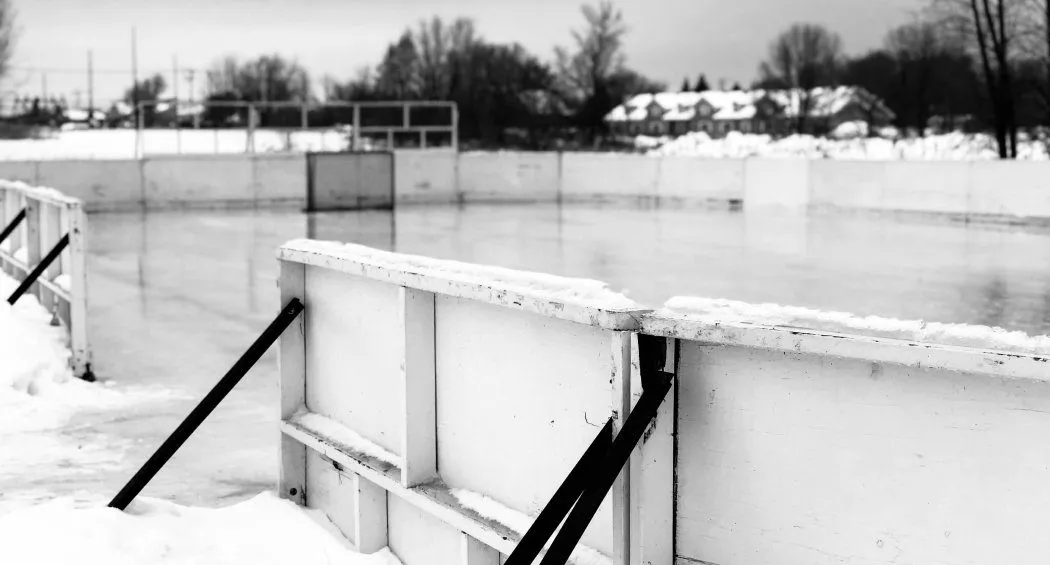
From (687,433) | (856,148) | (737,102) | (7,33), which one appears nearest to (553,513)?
(687,433)

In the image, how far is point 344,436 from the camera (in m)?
5.10

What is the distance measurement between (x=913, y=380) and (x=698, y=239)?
57.8 ft

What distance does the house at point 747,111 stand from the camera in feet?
269

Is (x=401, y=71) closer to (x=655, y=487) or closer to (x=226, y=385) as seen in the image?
(x=226, y=385)

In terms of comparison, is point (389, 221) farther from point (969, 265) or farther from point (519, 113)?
point (519, 113)

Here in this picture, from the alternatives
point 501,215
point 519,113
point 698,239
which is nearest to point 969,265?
point 698,239

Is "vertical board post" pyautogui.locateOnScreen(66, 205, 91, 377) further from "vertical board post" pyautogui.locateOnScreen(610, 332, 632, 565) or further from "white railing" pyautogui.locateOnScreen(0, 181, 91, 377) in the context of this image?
"vertical board post" pyautogui.locateOnScreen(610, 332, 632, 565)

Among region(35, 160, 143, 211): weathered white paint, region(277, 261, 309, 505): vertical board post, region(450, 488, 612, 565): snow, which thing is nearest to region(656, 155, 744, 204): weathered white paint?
region(35, 160, 143, 211): weathered white paint

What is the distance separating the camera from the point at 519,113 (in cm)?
7300

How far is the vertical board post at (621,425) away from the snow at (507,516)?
0.61 ft

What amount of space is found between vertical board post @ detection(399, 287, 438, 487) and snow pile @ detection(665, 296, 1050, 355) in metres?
1.22

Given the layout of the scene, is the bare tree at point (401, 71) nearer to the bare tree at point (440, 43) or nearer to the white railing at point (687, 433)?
the bare tree at point (440, 43)

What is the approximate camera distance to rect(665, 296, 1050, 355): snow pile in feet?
9.36

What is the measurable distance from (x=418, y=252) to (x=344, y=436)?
1310 centimetres
